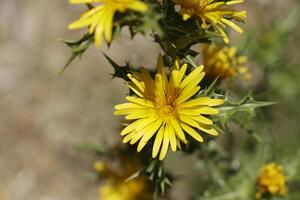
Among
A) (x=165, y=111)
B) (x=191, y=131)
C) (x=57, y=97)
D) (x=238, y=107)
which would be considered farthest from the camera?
(x=57, y=97)

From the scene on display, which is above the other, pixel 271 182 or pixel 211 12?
pixel 211 12

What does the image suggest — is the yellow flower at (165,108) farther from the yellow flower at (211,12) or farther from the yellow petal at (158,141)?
the yellow flower at (211,12)

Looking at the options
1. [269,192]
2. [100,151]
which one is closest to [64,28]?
[100,151]

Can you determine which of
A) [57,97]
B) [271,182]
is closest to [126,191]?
[271,182]

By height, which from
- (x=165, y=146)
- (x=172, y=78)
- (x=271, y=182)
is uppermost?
(x=172, y=78)

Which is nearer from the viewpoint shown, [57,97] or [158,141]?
[158,141]

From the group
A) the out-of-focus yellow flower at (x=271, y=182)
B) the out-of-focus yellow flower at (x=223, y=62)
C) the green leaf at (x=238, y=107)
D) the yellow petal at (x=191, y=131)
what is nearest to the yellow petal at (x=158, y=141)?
the yellow petal at (x=191, y=131)

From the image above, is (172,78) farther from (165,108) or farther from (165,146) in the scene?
(165,146)

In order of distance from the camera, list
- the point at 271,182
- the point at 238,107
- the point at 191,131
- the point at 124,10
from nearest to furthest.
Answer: the point at 124,10 < the point at 191,131 < the point at 238,107 < the point at 271,182
